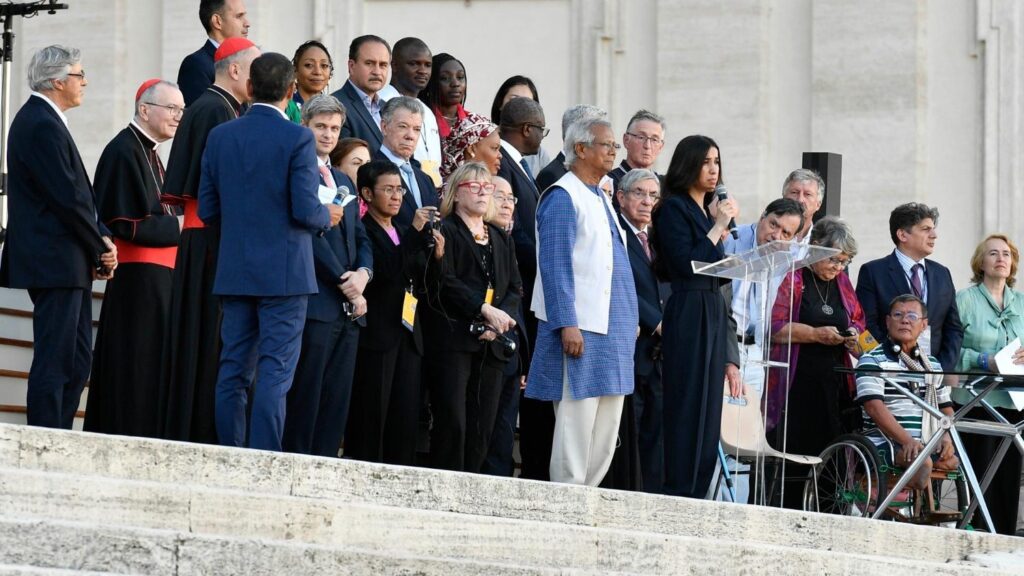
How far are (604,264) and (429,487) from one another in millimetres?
1891

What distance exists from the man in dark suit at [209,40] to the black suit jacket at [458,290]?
5.10 feet

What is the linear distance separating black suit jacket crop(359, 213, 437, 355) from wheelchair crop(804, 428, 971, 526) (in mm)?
2061

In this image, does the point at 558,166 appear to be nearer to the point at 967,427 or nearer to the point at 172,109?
the point at 172,109

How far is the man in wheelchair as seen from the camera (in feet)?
30.0

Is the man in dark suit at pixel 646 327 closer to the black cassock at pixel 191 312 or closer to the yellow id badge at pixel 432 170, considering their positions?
the yellow id badge at pixel 432 170

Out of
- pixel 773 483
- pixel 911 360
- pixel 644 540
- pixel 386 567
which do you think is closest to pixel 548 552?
pixel 644 540

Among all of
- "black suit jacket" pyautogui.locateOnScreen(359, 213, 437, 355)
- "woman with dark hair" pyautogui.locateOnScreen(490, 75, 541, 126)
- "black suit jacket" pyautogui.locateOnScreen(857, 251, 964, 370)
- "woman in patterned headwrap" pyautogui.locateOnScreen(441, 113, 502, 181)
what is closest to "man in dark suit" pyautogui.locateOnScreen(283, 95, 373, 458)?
"black suit jacket" pyautogui.locateOnScreen(359, 213, 437, 355)

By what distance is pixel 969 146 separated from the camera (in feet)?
46.2

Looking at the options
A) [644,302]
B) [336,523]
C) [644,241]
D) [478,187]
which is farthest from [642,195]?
[336,523]

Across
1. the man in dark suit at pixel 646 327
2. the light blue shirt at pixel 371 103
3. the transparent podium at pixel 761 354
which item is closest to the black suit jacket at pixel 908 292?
the transparent podium at pixel 761 354

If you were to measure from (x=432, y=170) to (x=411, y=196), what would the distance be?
451mm

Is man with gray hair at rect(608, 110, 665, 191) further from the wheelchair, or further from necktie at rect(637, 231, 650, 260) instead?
the wheelchair

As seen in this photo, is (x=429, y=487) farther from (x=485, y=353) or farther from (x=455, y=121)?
(x=455, y=121)

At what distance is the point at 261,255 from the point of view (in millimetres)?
7246
